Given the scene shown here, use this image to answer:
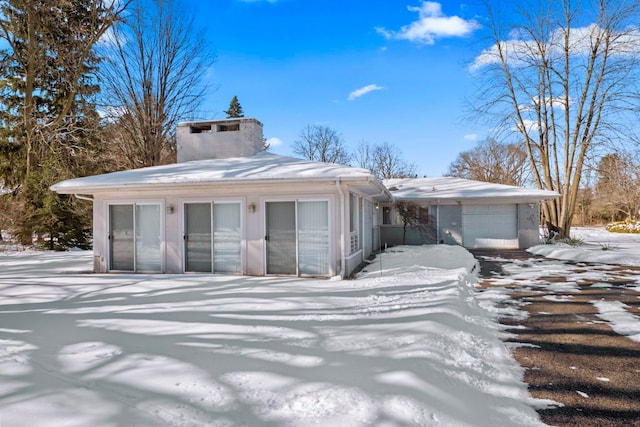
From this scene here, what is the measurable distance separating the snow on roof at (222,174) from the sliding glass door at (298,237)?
0.73 meters

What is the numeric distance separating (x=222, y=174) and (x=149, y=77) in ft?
39.4

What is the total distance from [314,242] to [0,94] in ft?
55.1

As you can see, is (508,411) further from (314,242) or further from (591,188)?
(591,188)

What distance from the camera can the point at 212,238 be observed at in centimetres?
858

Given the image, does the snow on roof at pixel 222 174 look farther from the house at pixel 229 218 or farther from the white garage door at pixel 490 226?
the white garage door at pixel 490 226

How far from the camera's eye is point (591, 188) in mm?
31938

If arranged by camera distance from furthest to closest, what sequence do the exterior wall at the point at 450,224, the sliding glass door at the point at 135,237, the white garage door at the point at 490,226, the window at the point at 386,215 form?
1. the window at the point at 386,215
2. the exterior wall at the point at 450,224
3. the white garage door at the point at 490,226
4. the sliding glass door at the point at 135,237

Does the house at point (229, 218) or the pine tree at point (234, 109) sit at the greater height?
the pine tree at point (234, 109)

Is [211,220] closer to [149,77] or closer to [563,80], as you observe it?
[149,77]

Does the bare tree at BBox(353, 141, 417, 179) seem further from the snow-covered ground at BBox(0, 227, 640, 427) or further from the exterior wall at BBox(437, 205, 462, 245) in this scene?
the snow-covered ground at BBox(0, 227, 640, 427)

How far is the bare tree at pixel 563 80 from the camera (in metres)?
15.9

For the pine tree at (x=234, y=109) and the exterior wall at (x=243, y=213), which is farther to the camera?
the pine tree at (x=234, y=109)

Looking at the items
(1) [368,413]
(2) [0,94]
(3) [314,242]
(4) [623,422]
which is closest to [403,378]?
(1) [368,413]

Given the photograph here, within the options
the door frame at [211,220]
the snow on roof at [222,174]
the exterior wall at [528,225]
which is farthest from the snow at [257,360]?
the exterior wall at [528,225]
